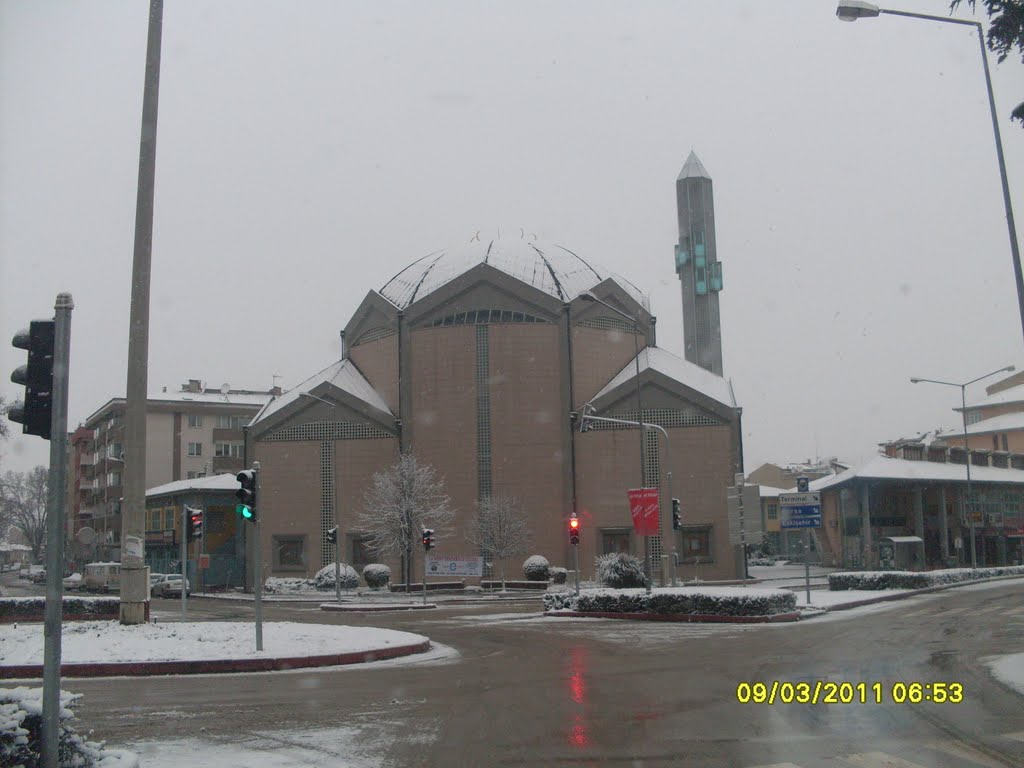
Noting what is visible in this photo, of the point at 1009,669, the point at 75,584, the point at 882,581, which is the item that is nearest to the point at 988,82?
the point at 1009,669

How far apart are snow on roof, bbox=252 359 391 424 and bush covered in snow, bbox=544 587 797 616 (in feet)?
104

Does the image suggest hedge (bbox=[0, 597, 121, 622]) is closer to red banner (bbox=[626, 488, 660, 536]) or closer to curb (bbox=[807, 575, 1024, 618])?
red banner (bbox=[626, 488, 660, 536])

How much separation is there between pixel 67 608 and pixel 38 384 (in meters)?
25.0

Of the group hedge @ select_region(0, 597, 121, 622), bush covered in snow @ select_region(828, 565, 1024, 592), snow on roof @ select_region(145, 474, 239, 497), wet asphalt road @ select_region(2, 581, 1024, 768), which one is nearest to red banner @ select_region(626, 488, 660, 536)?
wet asphalt road @ select_region(2, 581, 1024, 768)

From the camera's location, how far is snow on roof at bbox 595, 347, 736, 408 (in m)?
55.8

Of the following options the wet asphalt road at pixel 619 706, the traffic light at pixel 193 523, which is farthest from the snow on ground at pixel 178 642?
the traffic light at pixel 193 523

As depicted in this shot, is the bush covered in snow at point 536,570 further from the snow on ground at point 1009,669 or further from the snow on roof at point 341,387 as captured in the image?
the snow on ground at point 1009,669

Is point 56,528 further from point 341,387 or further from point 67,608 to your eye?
point 341,387

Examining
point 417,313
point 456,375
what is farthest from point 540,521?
point 417,313

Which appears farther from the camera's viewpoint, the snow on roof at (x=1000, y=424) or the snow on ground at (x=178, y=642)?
the snow on roof at (x=1000, y=424)

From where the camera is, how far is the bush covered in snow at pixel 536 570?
51781mm

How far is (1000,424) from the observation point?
8969 centimetres

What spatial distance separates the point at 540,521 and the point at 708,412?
35.4 feet

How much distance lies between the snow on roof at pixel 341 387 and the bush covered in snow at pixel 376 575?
9.91 meters
